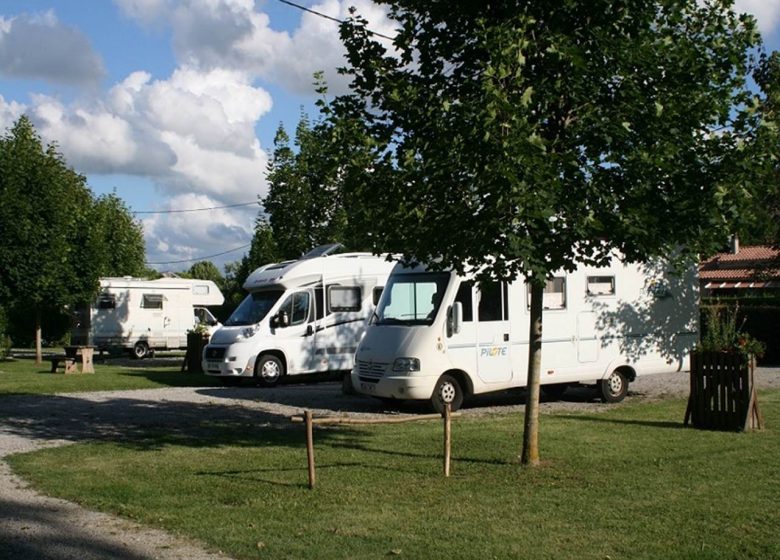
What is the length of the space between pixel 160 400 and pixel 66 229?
47.5 feet

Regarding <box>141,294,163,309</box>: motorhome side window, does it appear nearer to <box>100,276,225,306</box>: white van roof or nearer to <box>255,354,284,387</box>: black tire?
<box>100,276,225,306</box>: white van roof

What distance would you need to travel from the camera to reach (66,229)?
29.8 metres

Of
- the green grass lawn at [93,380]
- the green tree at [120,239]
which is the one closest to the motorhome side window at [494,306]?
the green grass lawn at [93,380]

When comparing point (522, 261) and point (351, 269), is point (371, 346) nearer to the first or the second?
point (351, 269)

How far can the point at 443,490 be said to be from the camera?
28.4 ft

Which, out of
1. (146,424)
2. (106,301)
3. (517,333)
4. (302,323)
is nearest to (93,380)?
(302,323)

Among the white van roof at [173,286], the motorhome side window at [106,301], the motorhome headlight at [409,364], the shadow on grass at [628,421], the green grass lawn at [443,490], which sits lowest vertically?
the green grass lawn at [443,490]

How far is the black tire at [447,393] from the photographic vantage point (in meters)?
15.0

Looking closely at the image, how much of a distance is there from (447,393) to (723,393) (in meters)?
4.40

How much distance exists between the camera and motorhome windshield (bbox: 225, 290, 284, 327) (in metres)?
20.1

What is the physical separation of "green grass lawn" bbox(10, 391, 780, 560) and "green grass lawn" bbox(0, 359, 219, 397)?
7953mm

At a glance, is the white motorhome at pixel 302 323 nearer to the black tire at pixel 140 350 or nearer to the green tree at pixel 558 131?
the green tree at pixel 558 131

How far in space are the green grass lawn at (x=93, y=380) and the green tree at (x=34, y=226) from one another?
2.88m

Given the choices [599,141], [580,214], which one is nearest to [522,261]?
[580,214]
